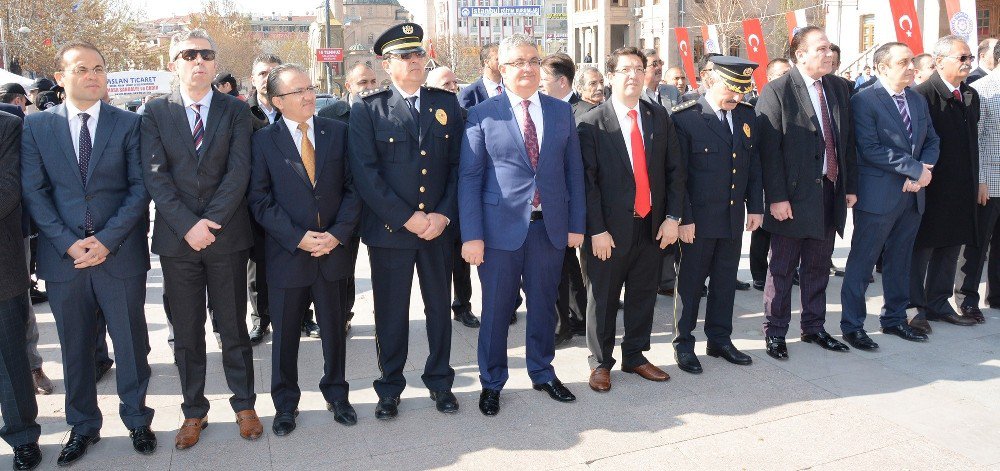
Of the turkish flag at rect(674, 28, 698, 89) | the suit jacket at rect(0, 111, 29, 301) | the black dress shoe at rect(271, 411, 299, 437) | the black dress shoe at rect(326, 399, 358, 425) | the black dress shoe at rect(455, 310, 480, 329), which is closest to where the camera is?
the suit jacket at rect(0, 111, 29, 301)

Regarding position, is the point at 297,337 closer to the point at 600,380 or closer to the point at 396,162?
the point at 396,162

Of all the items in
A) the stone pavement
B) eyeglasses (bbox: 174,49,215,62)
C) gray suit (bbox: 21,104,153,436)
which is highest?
eyeglasses (bbox: 174,49,215,62)

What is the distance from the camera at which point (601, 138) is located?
449cm

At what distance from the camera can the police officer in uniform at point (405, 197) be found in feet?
13.5

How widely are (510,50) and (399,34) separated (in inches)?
25.3

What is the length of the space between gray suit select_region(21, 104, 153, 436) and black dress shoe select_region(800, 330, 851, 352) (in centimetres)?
426

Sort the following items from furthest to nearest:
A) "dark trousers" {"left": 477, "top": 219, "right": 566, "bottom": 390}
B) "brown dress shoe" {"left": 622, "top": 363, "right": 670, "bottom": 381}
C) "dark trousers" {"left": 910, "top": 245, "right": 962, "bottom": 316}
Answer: "dark trousers" {"left": 910, "top": 245, "right": 962, "bottom": 316}, "brown dress shoe" {"left": 622, "top": 363, "right": 670, "bottom": 381}, "dark trousers" {"left": 477, "top": 219, "right": 566, "bottom": 390}

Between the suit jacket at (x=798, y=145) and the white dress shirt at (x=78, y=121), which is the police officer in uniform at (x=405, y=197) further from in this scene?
the suit jacket at (x=798, y=145)

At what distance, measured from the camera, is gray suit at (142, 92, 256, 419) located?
383 centimetres

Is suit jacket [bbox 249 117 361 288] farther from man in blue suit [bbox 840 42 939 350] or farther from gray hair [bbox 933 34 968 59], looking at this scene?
gray hair [bbox 933 34 968 59]

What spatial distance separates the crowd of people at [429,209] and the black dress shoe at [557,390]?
1 cm

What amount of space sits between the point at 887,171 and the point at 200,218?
14.5 feet

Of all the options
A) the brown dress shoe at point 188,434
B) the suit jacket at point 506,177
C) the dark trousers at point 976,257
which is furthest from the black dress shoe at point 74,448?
the dark trousers at point 976,257

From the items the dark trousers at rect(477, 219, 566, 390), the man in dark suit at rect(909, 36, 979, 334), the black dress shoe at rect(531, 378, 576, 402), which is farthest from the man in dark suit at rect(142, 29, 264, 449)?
the man in dark suit at rect(909, 36, 979, 334)
